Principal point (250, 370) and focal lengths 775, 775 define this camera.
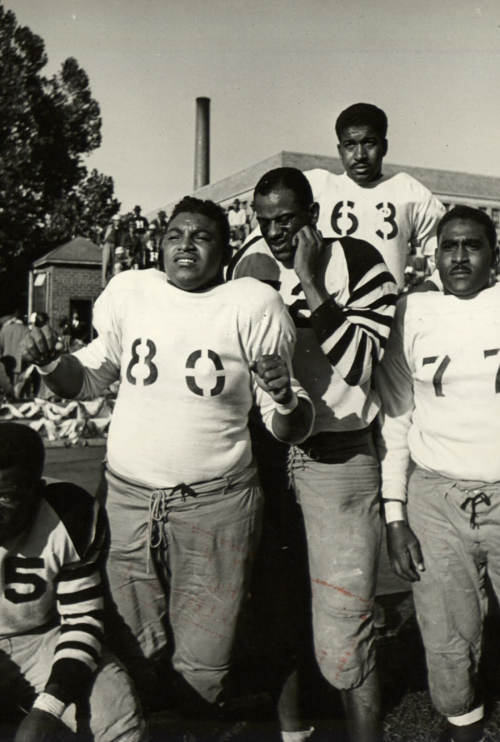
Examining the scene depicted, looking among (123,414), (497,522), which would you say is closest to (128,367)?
(123,414)

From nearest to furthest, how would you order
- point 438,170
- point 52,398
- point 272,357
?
1. point 272,357
2. point 52,398
3. point 438,170

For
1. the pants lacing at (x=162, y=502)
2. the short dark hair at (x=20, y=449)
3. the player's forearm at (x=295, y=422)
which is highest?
the player's forearm at (x=295, y=422)

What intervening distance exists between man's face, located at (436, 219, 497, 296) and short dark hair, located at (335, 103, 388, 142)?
729 mm

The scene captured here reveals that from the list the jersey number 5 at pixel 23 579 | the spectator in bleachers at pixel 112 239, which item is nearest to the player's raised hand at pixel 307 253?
the jersey number 5 at pixel 23 579

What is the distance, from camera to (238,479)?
2457mm

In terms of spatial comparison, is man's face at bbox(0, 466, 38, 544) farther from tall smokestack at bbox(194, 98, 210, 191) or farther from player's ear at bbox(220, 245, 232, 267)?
tall smokestack at bbox(194, 98, 210, 191)

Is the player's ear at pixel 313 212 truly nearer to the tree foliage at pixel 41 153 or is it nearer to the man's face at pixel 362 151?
the man's face at pixel 362 151

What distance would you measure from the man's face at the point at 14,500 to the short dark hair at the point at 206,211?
3.10ft

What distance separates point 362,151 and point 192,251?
1.08m

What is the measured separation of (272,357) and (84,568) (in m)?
0.96

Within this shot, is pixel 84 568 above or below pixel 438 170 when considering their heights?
below

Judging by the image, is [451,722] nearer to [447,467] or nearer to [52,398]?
[447,467]

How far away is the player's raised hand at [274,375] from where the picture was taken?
2.14 metres

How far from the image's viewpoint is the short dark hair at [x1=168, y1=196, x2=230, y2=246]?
2482mm
